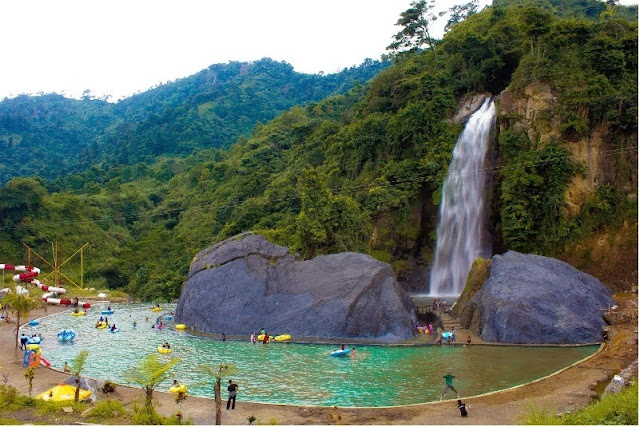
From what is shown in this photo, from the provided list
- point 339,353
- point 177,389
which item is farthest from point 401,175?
point 177,389

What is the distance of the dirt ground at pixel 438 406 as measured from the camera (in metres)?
20.7

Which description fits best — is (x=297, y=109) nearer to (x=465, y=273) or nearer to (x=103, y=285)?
(x=103, y=285)

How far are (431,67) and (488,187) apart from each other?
784 inches

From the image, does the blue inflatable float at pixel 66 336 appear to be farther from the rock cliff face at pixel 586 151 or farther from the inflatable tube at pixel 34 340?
the rock cliff face at pixel 586 151

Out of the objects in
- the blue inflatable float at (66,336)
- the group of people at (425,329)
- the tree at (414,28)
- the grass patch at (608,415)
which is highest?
the tree at (414,28)

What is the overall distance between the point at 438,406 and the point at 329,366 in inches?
325

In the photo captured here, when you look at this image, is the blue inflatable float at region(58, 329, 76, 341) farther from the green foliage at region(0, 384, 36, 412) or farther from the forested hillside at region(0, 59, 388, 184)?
the forested hillside at region(0, 59, 388, 184)

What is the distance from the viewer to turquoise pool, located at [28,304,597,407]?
25.0 metres

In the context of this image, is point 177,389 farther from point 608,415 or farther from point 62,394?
point 608,415

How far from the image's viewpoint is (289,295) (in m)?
38.4

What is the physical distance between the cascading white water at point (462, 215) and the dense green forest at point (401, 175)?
1.20 m

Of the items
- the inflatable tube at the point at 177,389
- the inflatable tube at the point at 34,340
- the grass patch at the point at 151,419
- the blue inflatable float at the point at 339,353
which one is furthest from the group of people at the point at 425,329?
the inflatable tube at the point at 34,340

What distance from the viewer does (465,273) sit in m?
48.2

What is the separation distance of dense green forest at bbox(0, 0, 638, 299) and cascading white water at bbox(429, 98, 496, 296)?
47.4 inches
